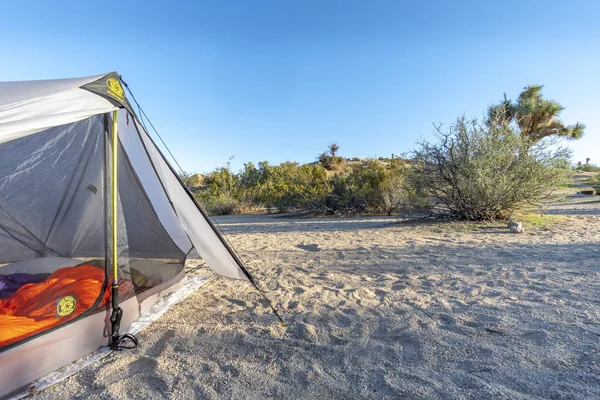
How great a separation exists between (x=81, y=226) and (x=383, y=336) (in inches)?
121

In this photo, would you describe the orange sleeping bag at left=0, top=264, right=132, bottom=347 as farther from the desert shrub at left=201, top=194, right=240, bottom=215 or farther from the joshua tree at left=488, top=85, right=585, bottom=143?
the joshua tree at left=488, top=85, right=585, bottom=143

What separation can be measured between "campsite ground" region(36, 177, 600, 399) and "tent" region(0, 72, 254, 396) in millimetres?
302

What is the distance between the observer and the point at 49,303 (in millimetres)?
2373

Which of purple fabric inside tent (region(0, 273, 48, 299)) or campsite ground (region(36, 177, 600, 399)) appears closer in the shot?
campsite ground (region(36, 177, 600, 399))

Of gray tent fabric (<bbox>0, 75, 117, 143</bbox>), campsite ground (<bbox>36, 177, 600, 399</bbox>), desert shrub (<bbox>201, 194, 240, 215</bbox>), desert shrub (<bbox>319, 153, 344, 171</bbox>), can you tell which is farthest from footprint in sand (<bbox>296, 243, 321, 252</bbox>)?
desert shrub (<bbox>319, 153, 344, 171</bbox>)

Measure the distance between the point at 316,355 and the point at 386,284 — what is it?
1701mm

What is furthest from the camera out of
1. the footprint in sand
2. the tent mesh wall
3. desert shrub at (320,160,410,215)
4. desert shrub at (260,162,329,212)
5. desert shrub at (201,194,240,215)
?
desert shrub at (201,194,240,215)

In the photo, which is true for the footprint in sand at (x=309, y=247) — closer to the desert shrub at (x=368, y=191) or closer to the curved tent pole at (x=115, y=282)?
the curved tent pole at (x=115, y=282)

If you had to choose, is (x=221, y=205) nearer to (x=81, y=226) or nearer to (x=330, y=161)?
(x=81, y=226)

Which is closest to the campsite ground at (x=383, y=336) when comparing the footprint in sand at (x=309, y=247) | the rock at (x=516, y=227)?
the footprint in sand at (x=309, y=247)

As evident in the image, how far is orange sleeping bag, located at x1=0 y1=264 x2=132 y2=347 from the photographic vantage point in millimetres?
2129

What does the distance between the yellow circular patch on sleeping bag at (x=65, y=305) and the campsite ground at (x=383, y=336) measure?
1.37ft

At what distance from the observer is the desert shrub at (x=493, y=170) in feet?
23.9

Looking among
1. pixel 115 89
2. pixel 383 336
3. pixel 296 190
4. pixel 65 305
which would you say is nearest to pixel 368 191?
pixel 296 190
